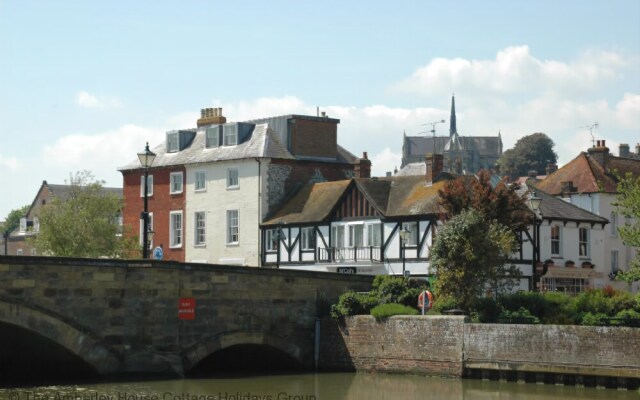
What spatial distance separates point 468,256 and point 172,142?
30.0 meters

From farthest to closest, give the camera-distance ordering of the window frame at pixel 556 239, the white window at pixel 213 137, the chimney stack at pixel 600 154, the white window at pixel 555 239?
the chimney stack at pixel 600 154 → the white window at pixel 213 137 → the white window at pixel 555 239 → the window frame at pixel 556 239

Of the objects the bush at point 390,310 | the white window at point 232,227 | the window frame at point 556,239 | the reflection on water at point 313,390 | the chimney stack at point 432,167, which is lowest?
the reflection on water at point 313,390

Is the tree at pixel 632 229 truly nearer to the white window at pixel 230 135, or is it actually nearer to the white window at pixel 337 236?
the white window at pixel 337 236

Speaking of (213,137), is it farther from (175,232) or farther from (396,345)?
(396,345)

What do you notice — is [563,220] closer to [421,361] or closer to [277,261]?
[277,261]

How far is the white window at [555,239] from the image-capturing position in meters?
53.5

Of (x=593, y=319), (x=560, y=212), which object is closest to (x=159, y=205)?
(x=560, y=212)

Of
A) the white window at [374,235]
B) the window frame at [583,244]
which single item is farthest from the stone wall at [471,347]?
the window frame at [583,244]

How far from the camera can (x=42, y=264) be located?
3441cm

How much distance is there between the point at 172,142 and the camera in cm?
6619

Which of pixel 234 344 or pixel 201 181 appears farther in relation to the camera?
pixel 201 181

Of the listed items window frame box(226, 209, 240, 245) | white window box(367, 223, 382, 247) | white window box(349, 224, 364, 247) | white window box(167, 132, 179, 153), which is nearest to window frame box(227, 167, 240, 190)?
window frame box(226, 209, 240, 245)

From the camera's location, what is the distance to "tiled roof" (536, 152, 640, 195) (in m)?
66.3

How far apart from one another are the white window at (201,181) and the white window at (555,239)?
19.6 meters
